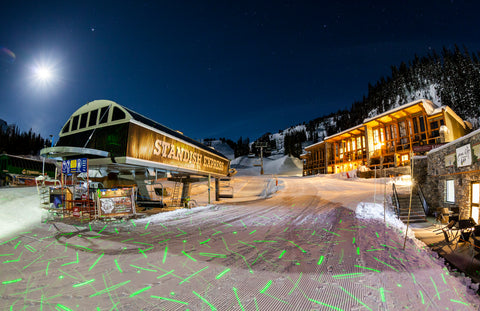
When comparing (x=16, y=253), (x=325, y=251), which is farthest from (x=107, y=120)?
(x=325, y=251)

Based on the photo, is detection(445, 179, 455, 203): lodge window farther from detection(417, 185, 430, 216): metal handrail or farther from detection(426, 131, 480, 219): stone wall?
detection(417, 185, 430, 216): metal handrail

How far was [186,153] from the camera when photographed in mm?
14859

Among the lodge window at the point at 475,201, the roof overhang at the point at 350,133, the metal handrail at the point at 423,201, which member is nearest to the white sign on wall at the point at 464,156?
the lodge window at the point at 475,201

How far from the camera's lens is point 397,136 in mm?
28266

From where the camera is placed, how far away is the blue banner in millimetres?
10367

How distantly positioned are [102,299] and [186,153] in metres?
12.1

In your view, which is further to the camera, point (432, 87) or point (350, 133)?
point (432, 87)

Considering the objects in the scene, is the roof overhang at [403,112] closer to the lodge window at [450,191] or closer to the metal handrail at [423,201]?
the metal handrail at [423,201]

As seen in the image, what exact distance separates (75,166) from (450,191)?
19004 millimetres

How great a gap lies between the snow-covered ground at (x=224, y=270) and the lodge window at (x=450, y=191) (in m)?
4.99

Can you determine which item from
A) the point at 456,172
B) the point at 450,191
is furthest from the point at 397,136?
the point at 456,172

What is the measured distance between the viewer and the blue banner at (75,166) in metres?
10.4

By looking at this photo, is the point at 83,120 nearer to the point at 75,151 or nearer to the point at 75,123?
the point at 75,123

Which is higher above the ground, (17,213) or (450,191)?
(450,191)
